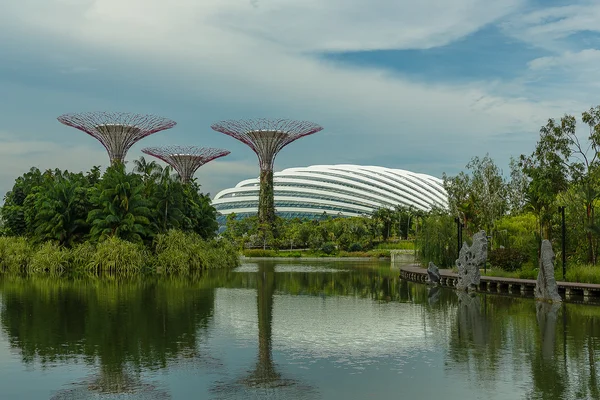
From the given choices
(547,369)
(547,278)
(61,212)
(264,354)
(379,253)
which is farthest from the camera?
(379,253)

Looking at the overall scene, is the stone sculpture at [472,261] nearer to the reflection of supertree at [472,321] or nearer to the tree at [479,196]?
the reflection of supertree at [472,321]

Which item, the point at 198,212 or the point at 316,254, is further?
→ the point at 316,254

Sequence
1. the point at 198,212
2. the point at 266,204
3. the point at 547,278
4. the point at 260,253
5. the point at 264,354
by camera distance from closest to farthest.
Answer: the point at 264,354 < the point at 547,278 < the point at 198,212 < the point at 260,253 < the point at 266,204

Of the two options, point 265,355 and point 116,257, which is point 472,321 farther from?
point 116,257

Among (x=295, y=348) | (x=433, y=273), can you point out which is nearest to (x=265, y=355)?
(x=295, y=348)

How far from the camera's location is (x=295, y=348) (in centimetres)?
1582

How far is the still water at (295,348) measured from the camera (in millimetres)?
11688

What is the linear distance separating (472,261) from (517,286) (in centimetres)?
266

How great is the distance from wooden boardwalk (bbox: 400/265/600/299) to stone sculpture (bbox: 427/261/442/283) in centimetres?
32

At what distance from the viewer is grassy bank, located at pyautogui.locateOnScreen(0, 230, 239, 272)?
4697cm

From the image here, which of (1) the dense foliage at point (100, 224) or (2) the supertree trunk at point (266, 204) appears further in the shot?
(2) the supertree trunk at point (266, 204)

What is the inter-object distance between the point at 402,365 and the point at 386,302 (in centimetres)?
1348

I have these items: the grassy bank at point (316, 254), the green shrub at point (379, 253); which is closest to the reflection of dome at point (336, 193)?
the grassy bank at point (316, 254)

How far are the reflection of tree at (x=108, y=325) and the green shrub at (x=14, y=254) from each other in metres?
16.9
